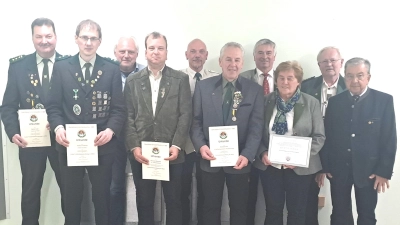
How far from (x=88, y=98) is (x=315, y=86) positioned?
73.6 inches

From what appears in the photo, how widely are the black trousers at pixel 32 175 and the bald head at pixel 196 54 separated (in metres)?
1.39

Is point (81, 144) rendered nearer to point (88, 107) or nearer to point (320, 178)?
point (88, 107)

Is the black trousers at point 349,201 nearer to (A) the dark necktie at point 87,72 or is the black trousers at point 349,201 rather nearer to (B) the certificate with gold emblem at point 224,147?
(B) the certificate with gold emblem at point 224,147

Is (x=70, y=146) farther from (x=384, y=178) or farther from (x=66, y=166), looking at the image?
(x=384, y=178)

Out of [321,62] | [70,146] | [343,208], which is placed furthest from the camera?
[321,62]

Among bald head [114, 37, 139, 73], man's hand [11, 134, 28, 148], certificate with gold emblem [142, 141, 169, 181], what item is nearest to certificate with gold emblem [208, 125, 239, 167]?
certificate with gold emblem [142, 141, 169, 181]

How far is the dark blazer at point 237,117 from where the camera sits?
2330 mm

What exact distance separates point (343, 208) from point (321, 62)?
124cm

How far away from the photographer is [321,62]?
2818 mm

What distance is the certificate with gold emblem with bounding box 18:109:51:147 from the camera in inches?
100

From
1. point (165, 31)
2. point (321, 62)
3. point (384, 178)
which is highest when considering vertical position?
point (165, 31)

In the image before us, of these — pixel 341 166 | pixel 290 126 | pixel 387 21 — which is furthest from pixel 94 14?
pixel 387 21

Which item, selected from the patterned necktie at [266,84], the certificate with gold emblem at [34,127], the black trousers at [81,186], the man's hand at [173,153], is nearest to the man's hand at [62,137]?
the black trousers at [81,186]

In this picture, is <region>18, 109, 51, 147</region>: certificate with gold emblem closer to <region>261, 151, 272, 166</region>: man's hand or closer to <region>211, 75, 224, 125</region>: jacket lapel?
<region>211, 75, 224, 125</region>: jacket lapel
